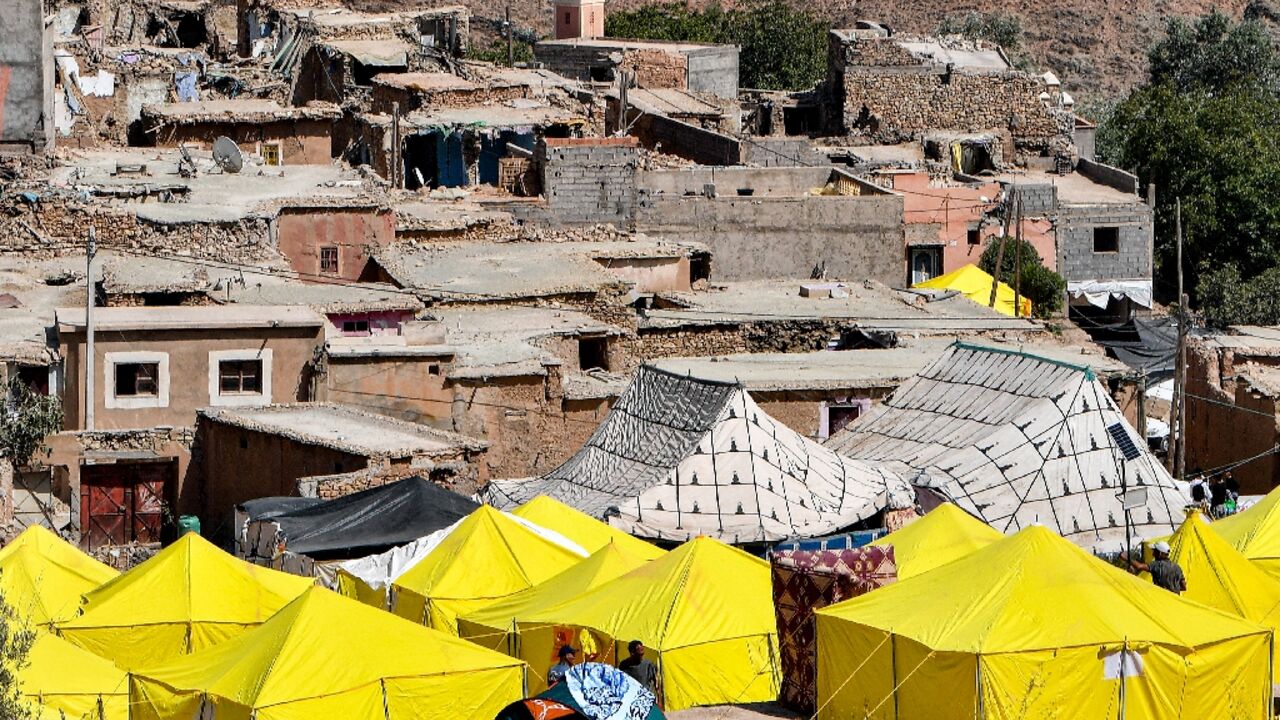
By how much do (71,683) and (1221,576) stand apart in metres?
8.46

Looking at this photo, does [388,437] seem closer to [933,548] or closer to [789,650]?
[933,548]

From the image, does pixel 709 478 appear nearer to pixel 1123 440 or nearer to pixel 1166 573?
pixel 1123 440

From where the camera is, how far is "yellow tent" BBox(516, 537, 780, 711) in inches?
886

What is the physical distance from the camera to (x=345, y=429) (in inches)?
1227

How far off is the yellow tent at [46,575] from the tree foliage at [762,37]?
47759 millimetres

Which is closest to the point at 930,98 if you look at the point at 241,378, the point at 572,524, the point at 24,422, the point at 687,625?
the point at 241,378

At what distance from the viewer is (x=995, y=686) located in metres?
19.7

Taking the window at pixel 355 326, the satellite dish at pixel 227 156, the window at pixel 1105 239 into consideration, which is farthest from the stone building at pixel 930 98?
the window at pixel 355 326

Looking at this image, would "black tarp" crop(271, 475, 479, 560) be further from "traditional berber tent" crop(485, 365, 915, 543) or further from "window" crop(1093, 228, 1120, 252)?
"window" crop(1093, 228, 1120, 252)

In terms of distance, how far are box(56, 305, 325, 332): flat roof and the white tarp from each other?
19.5 metres

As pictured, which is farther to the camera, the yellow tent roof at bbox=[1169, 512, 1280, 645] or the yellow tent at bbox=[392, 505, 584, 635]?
the yellow tent at bbox=[392, 505, 584, 635]

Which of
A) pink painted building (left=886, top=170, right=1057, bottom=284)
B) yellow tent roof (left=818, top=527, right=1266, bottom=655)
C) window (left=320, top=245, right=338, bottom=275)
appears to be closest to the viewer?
yellow tent roof (left=818, top=527, right=1266, bottom=655)

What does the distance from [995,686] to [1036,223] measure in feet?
105

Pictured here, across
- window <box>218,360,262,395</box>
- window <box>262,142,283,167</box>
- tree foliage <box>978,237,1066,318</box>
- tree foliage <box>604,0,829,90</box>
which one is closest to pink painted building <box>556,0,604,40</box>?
tree foliage <box>604,0,829,90</box>
